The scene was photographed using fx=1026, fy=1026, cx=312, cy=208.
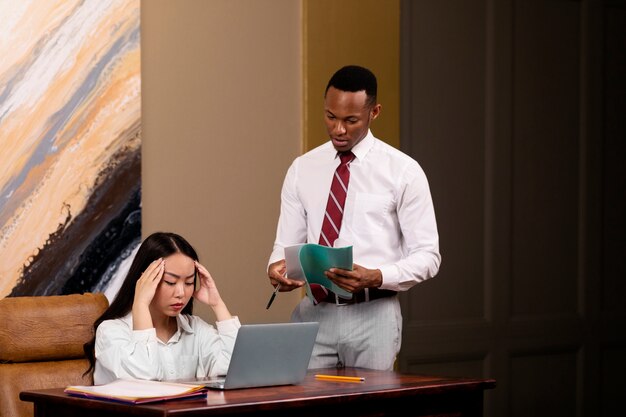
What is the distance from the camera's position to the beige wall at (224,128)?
370 cm

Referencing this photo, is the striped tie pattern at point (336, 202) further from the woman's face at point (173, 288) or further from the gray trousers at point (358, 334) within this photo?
the woman's face at point (173, 288)

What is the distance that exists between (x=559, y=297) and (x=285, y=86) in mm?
1986

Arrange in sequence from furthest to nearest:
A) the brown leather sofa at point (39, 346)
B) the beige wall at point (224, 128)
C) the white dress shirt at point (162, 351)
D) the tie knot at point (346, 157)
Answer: the beige wall at point (224, 128)
the tie knot at point (346, 157)
the brown leather sofa at point (39, 346)
the white dress shirt at point (162, 351)

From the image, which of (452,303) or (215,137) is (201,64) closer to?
(215,137)

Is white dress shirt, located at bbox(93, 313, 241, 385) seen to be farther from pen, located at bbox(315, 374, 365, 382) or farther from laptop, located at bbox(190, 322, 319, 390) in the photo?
pen, located at bbox(315, 374, 365, 382)

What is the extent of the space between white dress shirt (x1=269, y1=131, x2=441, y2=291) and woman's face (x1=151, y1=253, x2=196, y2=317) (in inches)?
15.6

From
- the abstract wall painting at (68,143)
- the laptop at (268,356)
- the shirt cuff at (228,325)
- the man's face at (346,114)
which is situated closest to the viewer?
the laptop at (268,356)

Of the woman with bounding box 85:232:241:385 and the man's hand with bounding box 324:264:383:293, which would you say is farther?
the man's hand with bounding box 324:264:383:293


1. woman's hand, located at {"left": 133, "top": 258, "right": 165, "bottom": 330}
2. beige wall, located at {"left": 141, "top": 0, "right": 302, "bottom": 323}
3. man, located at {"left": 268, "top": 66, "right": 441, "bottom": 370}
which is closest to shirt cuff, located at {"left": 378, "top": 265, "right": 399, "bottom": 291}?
man, located at {"left": 268, "top": 66, "right": 441, "bottom": 370}

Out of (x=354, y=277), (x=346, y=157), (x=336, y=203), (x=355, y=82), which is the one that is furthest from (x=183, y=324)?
(x=355, y=82)

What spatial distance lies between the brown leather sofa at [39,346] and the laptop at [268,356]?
53 centimetres

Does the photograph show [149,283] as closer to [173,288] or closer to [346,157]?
[173,288]

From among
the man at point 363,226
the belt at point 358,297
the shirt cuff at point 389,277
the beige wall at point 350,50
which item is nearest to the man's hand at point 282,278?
the man at point 363,226

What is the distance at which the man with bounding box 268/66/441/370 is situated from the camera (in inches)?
120
